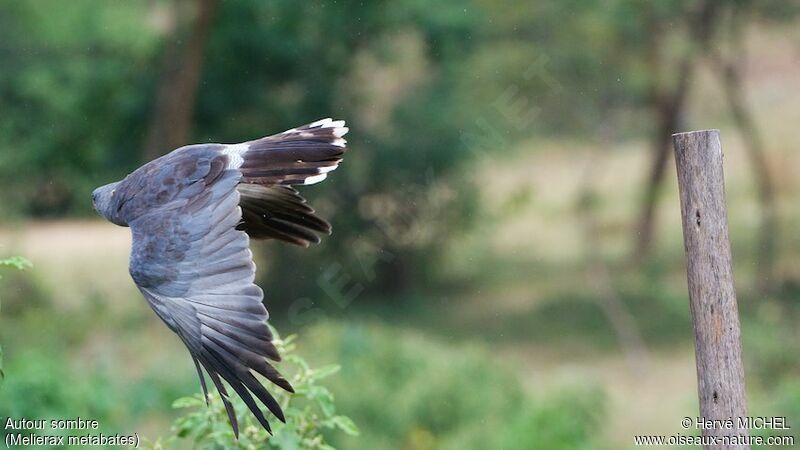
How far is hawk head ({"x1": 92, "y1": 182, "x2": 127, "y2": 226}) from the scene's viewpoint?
3783mm

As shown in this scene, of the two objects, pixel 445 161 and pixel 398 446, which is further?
pixel 445 161

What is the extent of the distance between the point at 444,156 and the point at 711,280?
842 cm

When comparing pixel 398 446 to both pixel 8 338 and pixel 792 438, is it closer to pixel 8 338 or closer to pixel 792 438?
pixel 792 438

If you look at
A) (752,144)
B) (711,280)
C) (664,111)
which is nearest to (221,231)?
(711,280)

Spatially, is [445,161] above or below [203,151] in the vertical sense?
below

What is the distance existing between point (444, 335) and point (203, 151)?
8.03 metres

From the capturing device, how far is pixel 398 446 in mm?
7008

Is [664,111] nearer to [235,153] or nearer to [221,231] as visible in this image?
[235,153]

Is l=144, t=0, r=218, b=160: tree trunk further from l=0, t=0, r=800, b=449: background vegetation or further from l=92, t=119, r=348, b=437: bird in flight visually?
l=92, t=119, r=348, b=437: bird in flight

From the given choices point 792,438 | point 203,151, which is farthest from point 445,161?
point 203,151

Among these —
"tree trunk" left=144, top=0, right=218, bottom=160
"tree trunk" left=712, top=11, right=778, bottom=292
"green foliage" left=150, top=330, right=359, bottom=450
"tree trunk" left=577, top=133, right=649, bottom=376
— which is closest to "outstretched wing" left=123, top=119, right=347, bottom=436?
"green foliage" left=150, top=330, right=359, bottom=450

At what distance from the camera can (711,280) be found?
10.1 ft

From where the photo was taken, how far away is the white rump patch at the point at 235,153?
3.60 meters

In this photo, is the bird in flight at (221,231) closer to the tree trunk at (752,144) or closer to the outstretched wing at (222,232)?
the outstretched wing at (222,232)
